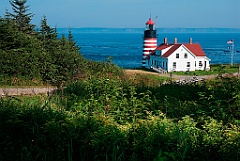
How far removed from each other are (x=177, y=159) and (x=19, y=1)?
110 ft

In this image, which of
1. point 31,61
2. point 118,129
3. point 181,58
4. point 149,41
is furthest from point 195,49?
point 118,129

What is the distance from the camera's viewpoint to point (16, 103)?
546cm

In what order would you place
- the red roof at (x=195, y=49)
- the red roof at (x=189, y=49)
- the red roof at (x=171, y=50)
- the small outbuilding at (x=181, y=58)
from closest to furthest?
the small outbuilding at (x=181, y=58), the red roof at (x=171, y=50), the red roof at (x=189, y=49), the red roof at (x=195, y=49)

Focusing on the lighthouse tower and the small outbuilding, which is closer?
the small outbuilding

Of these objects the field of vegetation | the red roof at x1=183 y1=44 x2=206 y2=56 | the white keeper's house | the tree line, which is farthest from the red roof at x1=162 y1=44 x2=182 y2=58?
the field of vegetation

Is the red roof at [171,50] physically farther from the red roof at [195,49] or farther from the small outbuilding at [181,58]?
the red roof at [195,49]

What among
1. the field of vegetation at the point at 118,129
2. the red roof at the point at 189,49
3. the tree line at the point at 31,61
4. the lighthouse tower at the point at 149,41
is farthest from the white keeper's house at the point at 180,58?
the field of vegetation at the point at 118,129

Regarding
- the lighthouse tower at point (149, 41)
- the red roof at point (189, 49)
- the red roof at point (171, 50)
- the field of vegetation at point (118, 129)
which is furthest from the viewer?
the lighthouse tower at point (149, 41)

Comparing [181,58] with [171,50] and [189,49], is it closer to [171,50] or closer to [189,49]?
[171,50]

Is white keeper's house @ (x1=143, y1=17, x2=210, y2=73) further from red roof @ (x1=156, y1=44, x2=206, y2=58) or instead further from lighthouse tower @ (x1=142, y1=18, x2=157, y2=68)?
lighthouse tower @ (x1=142, y1=18, x2=157, y2=68)

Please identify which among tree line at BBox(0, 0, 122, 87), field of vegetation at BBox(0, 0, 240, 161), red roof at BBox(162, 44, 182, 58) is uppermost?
red roof at BBox(162, 44, 182, 58)

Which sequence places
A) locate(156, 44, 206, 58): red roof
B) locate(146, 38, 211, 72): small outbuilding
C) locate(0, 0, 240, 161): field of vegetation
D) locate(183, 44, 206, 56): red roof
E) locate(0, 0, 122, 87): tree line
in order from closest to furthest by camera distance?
locate(0, 0, 240, 161): field of vegetation < locate(0, 0, 122, 87): tree line < locate(146, 38, 211, 72): small outbuilding < locate(156, 44, 206, 58): red roof < locate(183, 44, 206, 56): red roof

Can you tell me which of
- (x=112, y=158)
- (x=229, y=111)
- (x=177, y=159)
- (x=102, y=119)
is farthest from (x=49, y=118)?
(x=229, y=111)

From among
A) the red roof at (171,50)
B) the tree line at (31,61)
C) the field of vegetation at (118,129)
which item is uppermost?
the red roof at (171,50)
